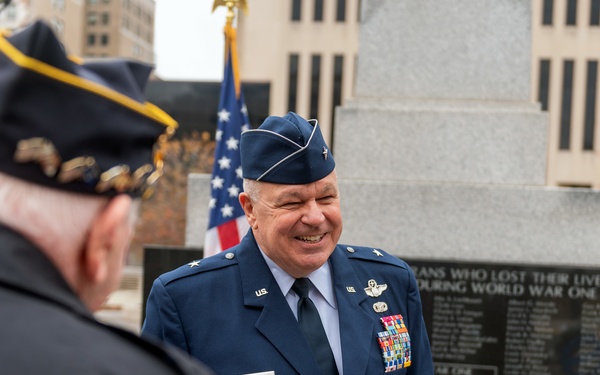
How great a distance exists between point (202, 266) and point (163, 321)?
252 millimetres

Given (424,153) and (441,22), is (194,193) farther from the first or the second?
(441,22)

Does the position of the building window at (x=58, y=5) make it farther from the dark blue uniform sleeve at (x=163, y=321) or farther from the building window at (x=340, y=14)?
the dark blue uniform sleeve at (x=163, y=321)

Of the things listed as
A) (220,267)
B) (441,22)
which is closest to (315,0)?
(441,22)

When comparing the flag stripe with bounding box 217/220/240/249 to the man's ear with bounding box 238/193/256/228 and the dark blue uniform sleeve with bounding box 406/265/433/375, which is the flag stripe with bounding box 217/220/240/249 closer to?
the man's ear with bounding box 238/193/256/228

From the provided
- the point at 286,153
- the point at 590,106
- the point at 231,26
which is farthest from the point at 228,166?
the point at 590,106

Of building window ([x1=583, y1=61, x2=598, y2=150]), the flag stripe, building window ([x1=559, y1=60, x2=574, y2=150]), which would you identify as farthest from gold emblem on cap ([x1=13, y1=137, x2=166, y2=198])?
building window ([x1=583, y1=61, x2=598, y2=150])

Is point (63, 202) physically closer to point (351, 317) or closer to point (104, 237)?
point (104, 237)

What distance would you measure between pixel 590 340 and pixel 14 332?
14.0ft

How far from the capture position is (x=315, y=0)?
41.6 meters

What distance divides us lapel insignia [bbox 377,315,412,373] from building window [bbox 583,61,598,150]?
125 ft

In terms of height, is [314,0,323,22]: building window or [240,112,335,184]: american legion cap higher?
[314,0,323,22]: building window

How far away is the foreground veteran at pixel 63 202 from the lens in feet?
3.25

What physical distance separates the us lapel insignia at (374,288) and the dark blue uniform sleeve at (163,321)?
64 cm

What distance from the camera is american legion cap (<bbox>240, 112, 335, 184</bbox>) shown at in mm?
2623
